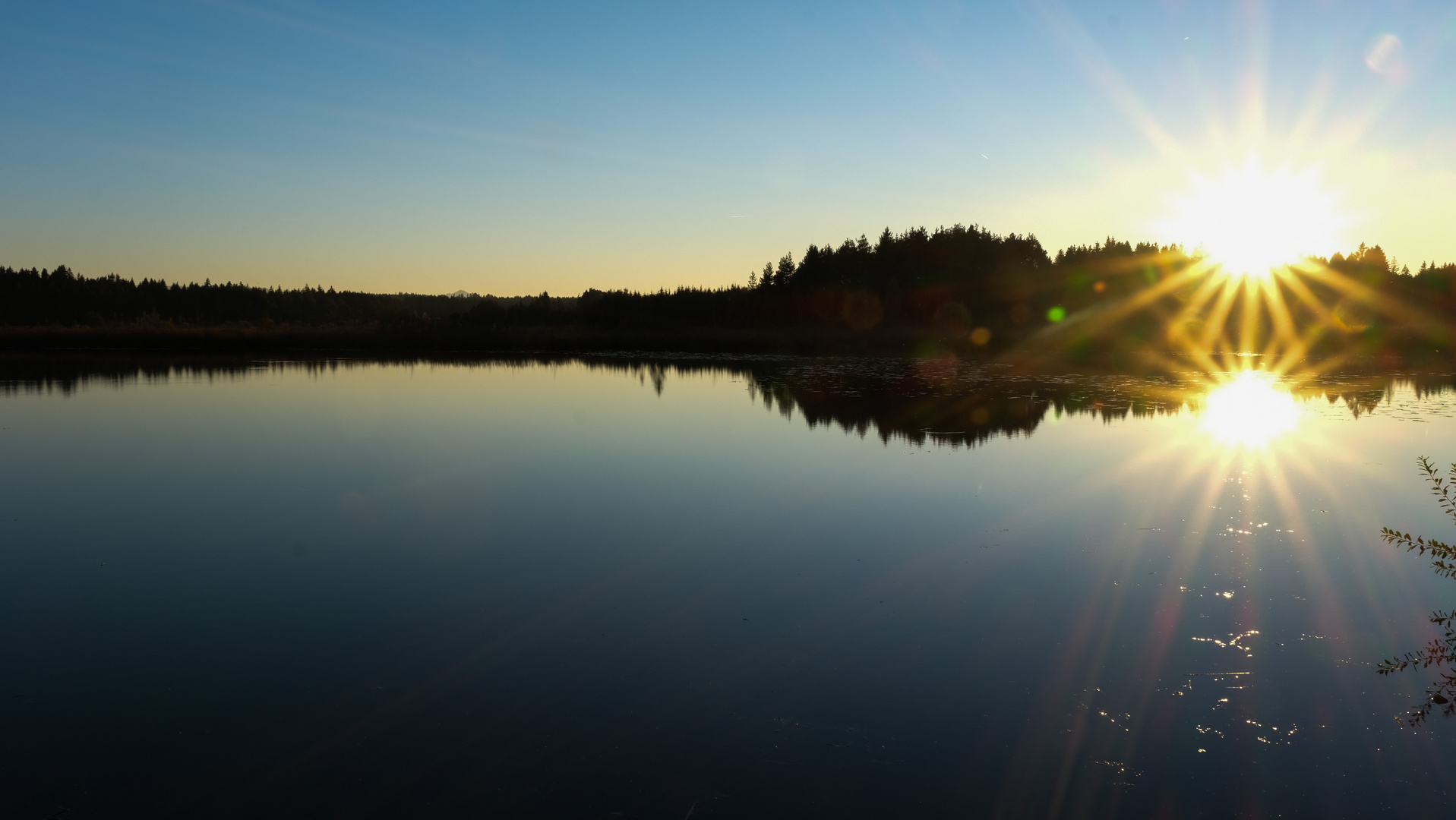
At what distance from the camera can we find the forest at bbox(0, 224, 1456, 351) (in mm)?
48438

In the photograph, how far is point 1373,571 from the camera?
23.8ft

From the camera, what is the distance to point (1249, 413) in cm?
1819

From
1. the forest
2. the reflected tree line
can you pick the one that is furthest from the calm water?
the forest

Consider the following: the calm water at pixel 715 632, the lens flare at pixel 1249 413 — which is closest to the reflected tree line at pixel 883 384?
the lens flare at pixel 1249 413

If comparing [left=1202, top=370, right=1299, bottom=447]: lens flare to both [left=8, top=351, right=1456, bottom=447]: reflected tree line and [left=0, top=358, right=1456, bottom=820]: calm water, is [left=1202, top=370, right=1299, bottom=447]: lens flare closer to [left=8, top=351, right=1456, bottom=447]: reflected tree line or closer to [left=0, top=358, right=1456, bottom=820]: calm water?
[left=8, top=351, right=1456, bottom=447]: reflected tree line

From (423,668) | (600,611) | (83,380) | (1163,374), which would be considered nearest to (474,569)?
(600,611)

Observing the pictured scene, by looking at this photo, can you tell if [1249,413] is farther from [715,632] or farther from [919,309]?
[919,309]

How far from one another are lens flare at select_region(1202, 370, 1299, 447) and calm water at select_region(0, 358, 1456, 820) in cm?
165

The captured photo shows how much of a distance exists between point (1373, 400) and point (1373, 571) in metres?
15.4

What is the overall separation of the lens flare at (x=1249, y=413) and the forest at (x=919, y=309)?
735 inches

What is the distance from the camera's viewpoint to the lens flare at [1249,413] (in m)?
14.9

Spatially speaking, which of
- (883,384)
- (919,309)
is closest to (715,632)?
(883,384)

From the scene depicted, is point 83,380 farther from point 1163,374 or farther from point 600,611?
point 1163,374

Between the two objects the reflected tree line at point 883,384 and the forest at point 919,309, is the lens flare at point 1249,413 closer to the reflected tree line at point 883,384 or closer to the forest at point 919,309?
the reflected tree line at point 883,384
